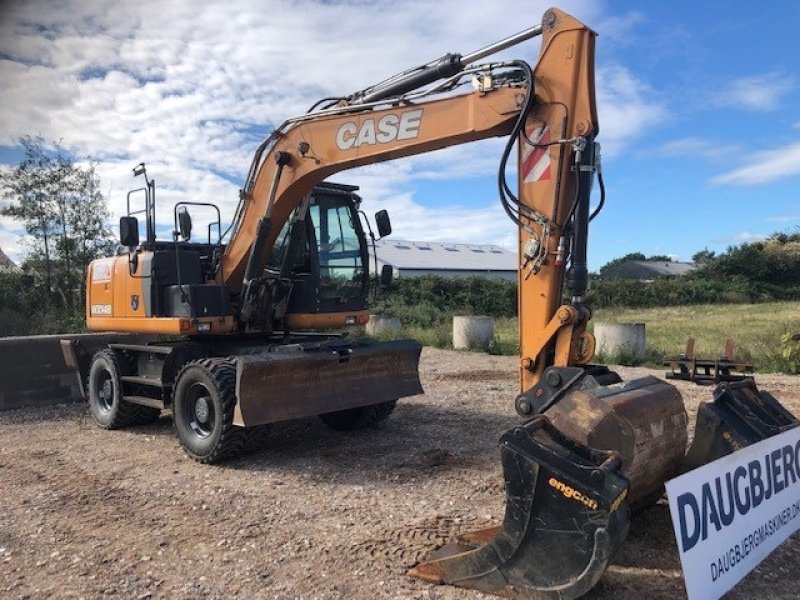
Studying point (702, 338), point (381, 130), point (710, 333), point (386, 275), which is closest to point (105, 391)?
point (386, 275)

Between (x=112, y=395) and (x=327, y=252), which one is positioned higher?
(x=327, y=252)

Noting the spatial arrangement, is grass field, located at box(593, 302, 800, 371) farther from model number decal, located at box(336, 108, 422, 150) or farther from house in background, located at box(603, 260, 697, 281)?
house in background, located at box(603, 260, 697, 281)

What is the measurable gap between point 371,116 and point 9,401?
21.3 ft

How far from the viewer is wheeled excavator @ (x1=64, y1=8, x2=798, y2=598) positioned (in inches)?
143

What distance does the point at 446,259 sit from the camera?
45.2 m

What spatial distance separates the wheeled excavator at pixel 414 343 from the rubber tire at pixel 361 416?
0.08ft

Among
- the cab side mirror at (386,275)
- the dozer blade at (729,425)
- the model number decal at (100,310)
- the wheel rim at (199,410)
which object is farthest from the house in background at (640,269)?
the dozer blade at (729,425)

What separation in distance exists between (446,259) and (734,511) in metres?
41.6

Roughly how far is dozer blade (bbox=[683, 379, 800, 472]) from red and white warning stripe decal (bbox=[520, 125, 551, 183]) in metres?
1.98

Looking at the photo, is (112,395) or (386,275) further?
(112,395)

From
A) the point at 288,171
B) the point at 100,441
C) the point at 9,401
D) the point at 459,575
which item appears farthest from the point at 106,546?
the point at 9,401

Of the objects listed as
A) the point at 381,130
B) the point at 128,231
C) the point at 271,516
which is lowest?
the point at 271,516

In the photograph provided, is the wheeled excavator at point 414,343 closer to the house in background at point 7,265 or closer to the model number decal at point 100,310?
the model number decal at point 100,310

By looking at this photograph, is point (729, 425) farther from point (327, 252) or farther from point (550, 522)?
point (327, 252)
